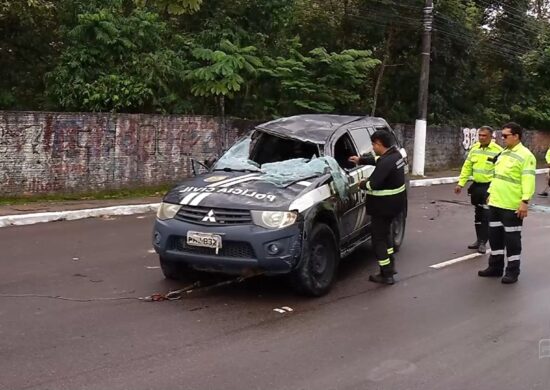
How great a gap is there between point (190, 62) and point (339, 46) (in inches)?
354

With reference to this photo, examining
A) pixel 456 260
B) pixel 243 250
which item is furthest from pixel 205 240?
pixel 456 260

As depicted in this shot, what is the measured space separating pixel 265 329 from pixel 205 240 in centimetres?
106

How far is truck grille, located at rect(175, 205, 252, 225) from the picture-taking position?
19.4 ft

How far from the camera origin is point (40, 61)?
1733cm

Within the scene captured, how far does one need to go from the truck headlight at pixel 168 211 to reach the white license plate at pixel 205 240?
0.33 m

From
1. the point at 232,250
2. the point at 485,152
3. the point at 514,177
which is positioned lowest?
the point at 232,250

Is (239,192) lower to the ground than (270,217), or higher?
higher

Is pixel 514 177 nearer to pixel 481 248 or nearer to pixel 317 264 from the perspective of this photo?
pixel 481 248

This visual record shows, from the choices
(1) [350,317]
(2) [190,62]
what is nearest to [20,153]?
(2) [190,62]

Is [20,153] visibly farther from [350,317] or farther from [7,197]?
[350,317]

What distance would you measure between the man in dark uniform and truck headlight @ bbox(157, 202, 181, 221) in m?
2.06

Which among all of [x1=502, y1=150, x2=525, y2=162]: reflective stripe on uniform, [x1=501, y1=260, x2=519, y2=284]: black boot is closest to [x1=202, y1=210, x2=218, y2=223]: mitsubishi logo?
[x1=501, y1=260, x2=519, y2=284]: black boot

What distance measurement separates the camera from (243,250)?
19.4 feet

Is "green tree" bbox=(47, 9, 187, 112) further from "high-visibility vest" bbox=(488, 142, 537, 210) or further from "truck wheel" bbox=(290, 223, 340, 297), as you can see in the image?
"high-visibility vest" bbox=(488, 142, 537, 210)
